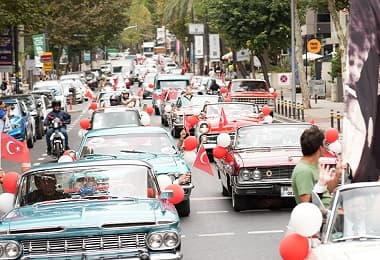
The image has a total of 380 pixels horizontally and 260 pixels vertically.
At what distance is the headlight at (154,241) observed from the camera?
9266mm

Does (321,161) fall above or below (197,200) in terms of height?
above

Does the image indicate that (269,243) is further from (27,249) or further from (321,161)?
(27,249)

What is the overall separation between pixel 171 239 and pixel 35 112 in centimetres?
2767

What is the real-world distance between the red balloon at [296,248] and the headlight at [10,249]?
2.81m

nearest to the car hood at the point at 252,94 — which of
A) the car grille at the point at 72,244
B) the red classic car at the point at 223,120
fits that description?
the red classic car at the point at 223,120

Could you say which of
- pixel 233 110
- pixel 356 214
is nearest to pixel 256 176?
pixel 356 214

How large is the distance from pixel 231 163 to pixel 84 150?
103 inches

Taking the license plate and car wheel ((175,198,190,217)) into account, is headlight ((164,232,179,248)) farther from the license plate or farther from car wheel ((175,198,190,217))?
the license plate

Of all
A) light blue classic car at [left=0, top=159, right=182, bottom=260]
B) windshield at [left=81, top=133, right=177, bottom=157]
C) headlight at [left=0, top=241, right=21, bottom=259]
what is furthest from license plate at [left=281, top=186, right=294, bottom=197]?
headlight at [left=0, top=241, right=21, bottom=259]

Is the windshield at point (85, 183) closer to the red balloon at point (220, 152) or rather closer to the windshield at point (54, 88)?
the red balloon at point (220, 152)

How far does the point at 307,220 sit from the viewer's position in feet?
24.5

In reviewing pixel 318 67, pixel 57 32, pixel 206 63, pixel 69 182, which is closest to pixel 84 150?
pixel 69 182

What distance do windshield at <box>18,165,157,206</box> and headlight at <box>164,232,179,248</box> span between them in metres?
1.34

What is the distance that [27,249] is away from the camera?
9180 millimetres
